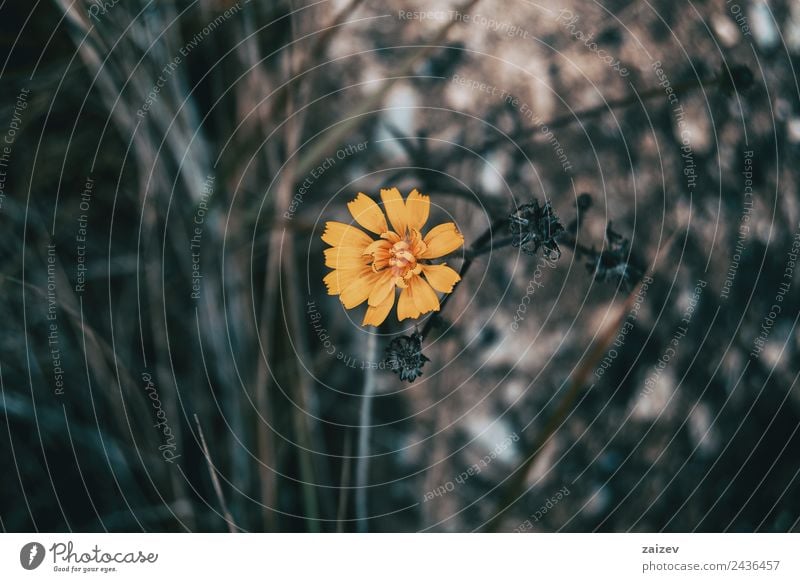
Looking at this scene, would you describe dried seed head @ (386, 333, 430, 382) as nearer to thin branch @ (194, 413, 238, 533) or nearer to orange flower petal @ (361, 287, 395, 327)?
orange flower petal @ (361, 287, 395, 327)

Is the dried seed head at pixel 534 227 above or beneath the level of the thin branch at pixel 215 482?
above

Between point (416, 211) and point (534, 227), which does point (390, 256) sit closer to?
point (416, 211)
